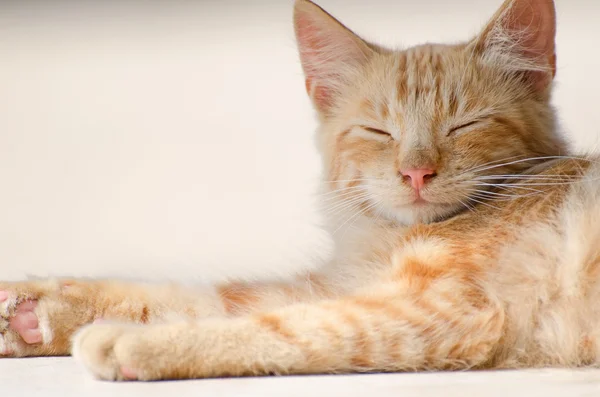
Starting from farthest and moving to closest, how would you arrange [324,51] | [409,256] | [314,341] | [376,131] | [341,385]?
[324,51] < [376,131] < [409,256] < [314,341] < [341,385]

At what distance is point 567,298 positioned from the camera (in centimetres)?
174

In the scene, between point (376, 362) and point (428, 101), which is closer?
point (376, 362)

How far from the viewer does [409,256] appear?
5.93ft

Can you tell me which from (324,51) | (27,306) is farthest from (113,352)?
(324,51)

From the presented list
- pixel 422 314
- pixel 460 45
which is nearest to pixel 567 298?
pixel 422 314

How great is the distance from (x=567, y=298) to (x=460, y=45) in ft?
2.63

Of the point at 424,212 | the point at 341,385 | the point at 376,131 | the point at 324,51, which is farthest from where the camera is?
the point at 324,51

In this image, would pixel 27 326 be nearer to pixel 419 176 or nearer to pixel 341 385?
pixel 341 385

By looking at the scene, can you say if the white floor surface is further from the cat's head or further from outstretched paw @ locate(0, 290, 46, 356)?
the cat's head

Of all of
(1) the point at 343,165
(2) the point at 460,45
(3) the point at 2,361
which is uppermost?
(2) the point at 460,45

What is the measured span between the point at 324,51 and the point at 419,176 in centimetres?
61

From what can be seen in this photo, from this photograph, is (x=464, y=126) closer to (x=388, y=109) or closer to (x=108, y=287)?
(x=388, y=109)

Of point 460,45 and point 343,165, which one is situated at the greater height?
point 460,45

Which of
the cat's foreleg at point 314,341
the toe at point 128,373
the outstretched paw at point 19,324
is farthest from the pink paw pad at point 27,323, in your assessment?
the toe at point 128,373
